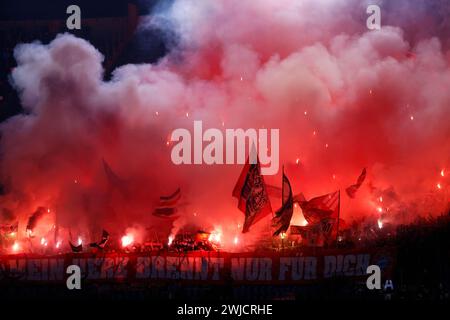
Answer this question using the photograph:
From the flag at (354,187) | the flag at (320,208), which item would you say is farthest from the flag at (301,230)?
the flag at (354,187)

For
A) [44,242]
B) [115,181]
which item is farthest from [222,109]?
[44,242]

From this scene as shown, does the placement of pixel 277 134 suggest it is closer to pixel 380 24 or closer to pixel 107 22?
pixel 380 24

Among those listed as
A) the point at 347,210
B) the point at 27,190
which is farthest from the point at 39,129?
the point at 347,210

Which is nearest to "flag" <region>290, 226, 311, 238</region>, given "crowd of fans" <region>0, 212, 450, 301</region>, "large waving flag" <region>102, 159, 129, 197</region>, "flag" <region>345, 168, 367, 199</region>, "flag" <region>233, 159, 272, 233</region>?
"flag" <region>233, 159, 272, 233</region>

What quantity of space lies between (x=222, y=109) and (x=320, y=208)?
7141 millimetres

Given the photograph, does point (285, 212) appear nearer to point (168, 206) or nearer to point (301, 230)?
point (301, 230)

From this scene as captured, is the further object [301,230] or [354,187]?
[354,187]

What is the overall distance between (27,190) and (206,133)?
7.52 metres

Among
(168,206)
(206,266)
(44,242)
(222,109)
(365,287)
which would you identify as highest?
(222,109)

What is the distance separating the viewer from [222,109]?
24.0m

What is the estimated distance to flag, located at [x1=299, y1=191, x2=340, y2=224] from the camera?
719 inches

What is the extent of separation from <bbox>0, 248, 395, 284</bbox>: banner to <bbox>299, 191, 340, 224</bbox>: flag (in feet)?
7.43

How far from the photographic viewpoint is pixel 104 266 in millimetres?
17656

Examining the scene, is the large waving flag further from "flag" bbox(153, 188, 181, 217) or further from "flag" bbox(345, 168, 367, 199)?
"flag" bbox(345, 168, 367, 199)
